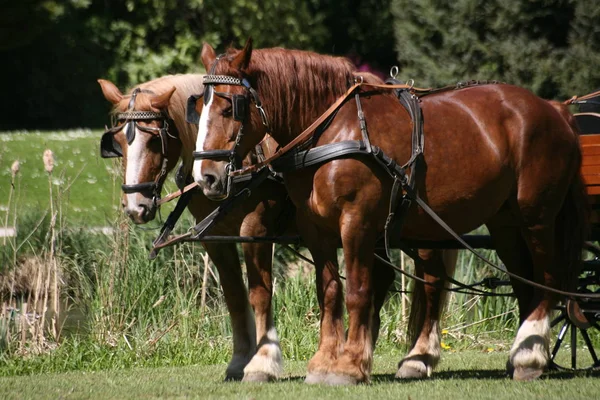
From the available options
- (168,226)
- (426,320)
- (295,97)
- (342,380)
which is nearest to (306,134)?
(295,97)

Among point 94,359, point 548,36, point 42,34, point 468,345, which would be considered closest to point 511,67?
point 548,36

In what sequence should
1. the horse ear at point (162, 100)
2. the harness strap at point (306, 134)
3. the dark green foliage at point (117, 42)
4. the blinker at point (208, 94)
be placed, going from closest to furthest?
the blinker at point (208, 94), the harness strap at point (306, 134), the horse ear at point (162, 100), the dark green foliage at point (117, 42)

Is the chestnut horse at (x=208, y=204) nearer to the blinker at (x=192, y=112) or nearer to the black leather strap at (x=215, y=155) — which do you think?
the blinker at (x=192, y=112)

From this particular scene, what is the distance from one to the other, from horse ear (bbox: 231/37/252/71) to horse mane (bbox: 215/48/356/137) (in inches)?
1.8

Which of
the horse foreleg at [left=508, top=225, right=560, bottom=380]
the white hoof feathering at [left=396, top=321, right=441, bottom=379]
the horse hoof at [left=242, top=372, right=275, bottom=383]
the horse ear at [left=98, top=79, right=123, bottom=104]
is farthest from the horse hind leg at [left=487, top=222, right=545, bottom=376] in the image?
the horse ear at [left=98, top=79, right=123, bottom=104]

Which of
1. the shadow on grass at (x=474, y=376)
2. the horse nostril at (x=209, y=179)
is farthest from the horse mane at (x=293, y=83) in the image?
the shadow on grass at (x=474, y=376)

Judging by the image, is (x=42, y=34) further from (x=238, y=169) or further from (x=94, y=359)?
(x=238, y=169)

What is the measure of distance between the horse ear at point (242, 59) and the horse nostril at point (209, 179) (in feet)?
2.09

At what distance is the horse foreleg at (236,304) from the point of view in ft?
21.6

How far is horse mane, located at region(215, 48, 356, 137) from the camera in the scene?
19.1 ft

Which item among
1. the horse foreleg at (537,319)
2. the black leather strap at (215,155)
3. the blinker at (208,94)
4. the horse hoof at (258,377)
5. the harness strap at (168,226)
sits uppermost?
the blinker at (208,94)

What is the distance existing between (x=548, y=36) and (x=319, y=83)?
18.0 metres

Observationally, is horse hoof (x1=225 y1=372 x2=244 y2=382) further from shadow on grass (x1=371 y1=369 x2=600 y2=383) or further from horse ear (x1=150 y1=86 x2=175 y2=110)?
horse ear (x1=150 y1=86 x2=175 y2=110)

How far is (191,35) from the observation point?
27.2m
